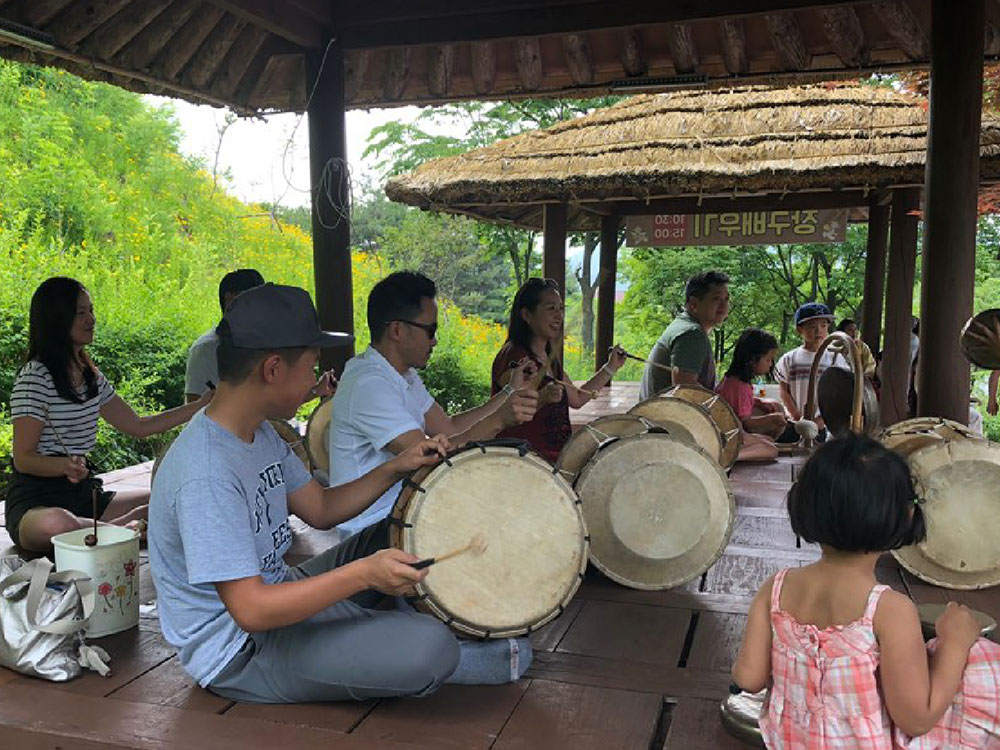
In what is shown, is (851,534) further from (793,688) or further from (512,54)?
(512,54)

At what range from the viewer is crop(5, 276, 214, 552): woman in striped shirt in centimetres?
323

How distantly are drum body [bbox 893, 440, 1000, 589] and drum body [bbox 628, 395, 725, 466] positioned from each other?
127 centimetres

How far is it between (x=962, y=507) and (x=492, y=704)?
1881mm

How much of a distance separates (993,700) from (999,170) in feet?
17.0

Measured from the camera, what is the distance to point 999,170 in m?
5.81

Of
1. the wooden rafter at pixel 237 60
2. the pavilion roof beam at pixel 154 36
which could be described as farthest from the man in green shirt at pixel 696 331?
the pavilion roof beam at pixel 154 36

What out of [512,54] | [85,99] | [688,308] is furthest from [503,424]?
[85,99]

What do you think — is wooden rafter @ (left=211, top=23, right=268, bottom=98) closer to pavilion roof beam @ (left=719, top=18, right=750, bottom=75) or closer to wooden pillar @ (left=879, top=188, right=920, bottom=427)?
pavilion roof beam @ (left=719, top=18, right=750, bottom=75)

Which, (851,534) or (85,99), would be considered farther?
(85,99)

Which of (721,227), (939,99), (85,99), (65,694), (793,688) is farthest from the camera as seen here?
(85,99)

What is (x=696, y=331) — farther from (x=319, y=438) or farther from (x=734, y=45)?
(x=319, y=438)

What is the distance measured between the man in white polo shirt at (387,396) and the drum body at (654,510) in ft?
1.27

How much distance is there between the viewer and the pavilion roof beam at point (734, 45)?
14.7ft

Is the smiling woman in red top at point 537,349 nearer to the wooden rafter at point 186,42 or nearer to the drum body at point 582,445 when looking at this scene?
the drum body at point 582,445
